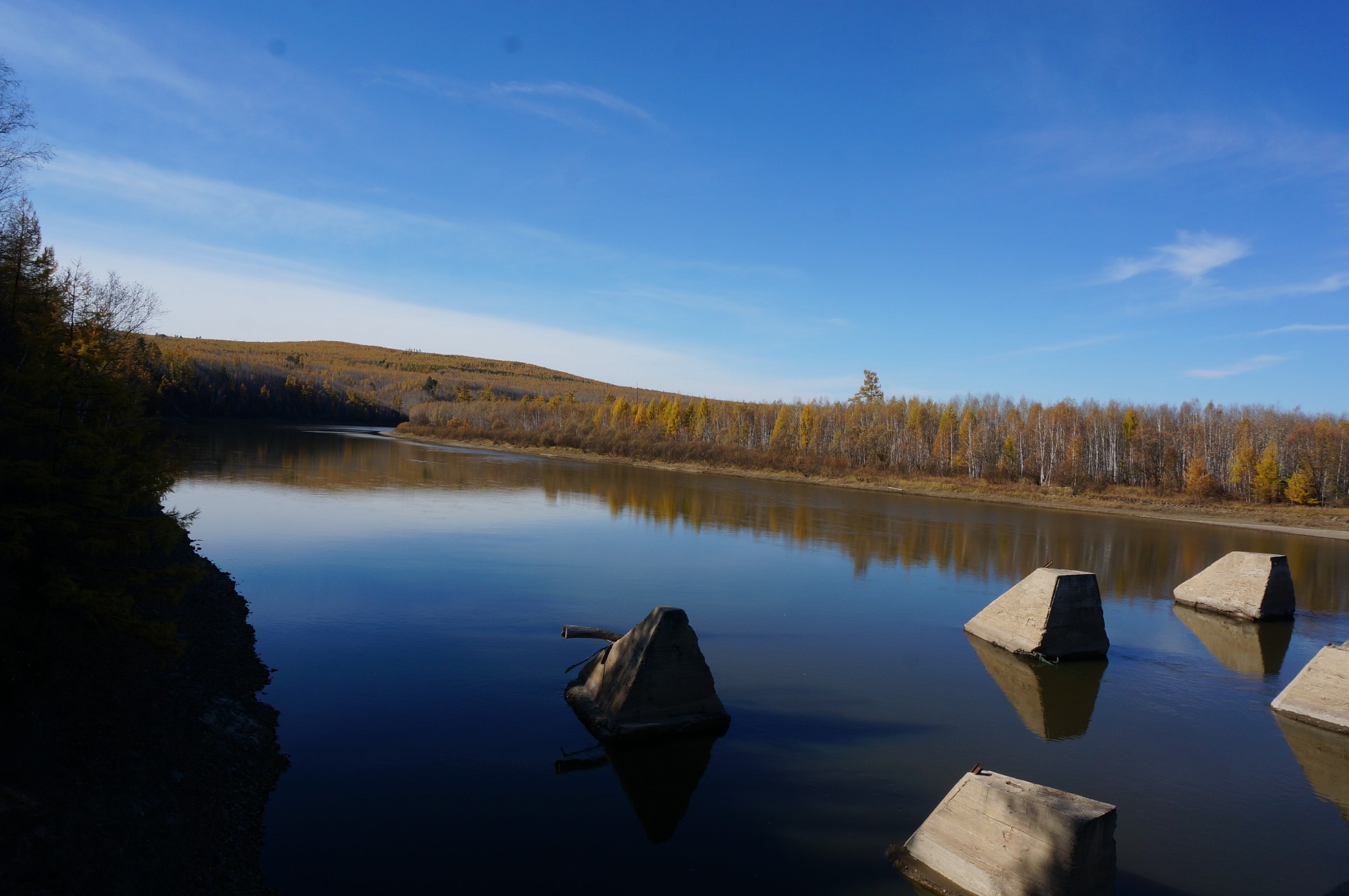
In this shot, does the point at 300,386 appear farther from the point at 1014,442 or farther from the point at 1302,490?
the point at 1302,490

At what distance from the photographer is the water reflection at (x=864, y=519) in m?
Answer: 26.8

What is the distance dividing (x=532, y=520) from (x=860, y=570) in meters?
12.6

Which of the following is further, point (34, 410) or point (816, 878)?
point (816, 878)

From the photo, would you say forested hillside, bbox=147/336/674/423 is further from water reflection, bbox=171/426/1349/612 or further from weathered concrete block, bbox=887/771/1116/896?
weathered concrete block, bbox=887/771/1116/896

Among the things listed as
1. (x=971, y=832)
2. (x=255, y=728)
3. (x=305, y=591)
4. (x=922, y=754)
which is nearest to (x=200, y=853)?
(x=255, y=728)

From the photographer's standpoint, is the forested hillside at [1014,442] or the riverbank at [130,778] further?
the forested hillside at [1014,442]

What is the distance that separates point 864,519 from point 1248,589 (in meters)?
17.3

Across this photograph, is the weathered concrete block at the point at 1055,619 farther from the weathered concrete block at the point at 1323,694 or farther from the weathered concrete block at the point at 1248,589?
the weathered concrete block at the point at 1248,589

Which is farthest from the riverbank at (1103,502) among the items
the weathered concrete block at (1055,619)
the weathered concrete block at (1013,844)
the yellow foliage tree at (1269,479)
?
the weathered concrete block at (1013,844)

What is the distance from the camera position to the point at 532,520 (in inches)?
1152

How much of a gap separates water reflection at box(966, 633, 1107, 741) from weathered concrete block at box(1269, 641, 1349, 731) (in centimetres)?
281

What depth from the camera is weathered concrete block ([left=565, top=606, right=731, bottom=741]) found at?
996cm

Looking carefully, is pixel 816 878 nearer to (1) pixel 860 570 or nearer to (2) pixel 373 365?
(1) pixel 860 570

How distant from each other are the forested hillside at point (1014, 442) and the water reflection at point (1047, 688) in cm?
4584
